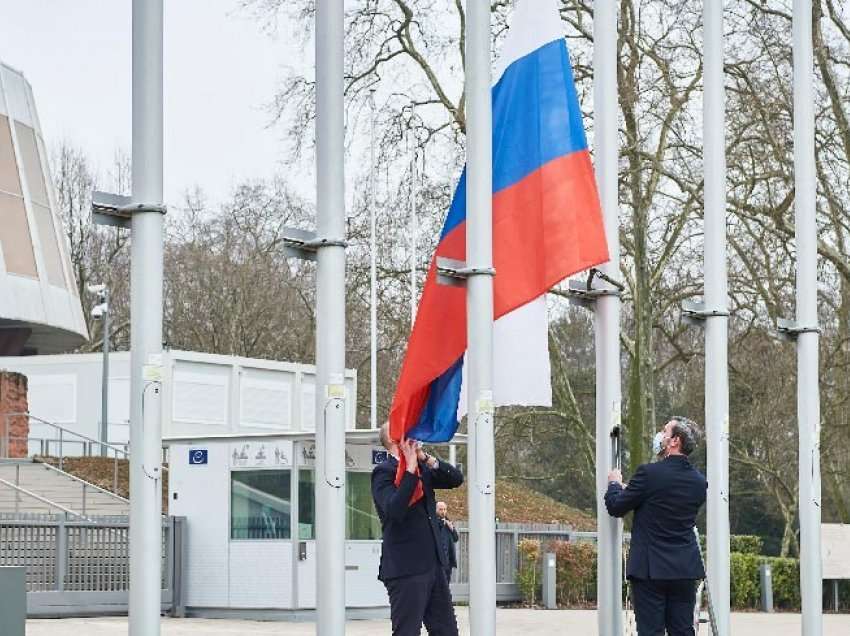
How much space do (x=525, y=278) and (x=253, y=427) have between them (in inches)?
1398

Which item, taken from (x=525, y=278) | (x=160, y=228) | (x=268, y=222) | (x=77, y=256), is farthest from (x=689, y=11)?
(x=77, y=256)

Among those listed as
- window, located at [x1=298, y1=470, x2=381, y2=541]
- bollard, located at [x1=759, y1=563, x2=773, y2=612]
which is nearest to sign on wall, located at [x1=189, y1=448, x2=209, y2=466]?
window, located at [x1=298, y1=470, x2=381, y2=541]

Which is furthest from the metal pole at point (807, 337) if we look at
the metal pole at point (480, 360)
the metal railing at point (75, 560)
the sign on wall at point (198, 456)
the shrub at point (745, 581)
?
the shrub at point (745, 581)

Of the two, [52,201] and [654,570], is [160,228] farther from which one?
[52,201]

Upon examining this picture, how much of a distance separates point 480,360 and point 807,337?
529cm

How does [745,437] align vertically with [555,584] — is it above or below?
above

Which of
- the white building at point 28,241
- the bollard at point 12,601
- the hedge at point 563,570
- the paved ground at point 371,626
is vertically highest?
the white building at point 28,241

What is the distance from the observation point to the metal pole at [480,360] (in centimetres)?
1119

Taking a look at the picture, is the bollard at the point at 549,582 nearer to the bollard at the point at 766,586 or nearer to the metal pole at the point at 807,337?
the bollard at the point at 766,586

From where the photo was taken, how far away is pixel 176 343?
57.1m

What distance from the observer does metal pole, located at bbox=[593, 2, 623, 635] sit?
11.7m

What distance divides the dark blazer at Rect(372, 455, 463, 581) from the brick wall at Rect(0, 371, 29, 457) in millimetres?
30613

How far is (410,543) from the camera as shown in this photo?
1088 centimetres

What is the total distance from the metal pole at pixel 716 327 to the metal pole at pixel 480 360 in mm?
2922
